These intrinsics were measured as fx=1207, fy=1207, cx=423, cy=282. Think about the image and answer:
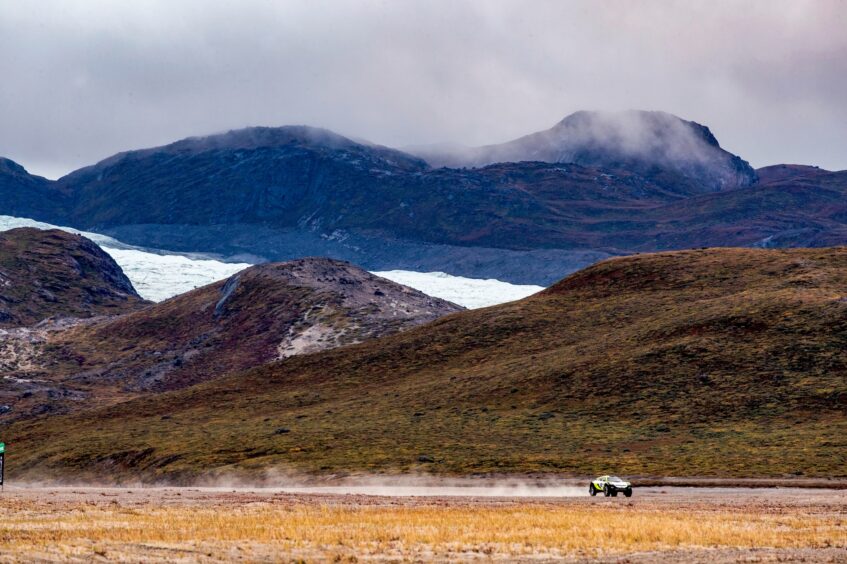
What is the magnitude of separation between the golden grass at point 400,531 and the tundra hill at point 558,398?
3295cm

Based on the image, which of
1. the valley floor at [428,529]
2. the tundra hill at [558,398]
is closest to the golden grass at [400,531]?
the valley floor at [428,529]

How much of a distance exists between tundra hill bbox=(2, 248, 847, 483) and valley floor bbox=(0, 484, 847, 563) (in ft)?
86.6

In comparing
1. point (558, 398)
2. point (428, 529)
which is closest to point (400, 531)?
point (428, 529)

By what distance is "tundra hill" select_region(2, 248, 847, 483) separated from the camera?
99.3m

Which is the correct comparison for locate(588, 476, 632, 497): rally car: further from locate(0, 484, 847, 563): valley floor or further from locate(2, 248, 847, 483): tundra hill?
locate(2, 248, 847, 483): tundra hill

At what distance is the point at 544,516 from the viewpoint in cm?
5634

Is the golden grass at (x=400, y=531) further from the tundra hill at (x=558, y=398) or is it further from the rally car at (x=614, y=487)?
the tundra hill at (x=558, y=398)

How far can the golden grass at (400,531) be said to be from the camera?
44.0 metres

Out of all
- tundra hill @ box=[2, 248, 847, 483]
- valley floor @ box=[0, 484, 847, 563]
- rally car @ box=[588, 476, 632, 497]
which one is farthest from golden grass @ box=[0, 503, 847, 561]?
tundra hill @ box=[2, 248, 847, 483]

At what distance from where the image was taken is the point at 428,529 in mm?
49719

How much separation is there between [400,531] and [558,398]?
239ft

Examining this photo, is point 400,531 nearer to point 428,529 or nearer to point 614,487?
point 428,529

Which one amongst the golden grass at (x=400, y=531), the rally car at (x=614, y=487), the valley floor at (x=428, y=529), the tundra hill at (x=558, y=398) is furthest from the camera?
the tundra hill at (x=558, y=398)

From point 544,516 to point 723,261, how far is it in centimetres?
11828
